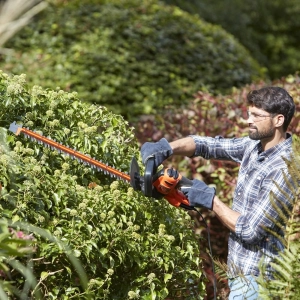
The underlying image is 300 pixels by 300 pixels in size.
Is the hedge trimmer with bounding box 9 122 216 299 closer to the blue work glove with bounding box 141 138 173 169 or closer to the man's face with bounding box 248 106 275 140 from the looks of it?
the blue work glove with bounding box 141 138 173 169

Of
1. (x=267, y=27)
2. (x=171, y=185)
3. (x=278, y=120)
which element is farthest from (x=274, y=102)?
(x=267, y=27)

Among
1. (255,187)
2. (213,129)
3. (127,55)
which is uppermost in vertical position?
(255,187)

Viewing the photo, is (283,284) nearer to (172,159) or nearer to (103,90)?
(172,159)

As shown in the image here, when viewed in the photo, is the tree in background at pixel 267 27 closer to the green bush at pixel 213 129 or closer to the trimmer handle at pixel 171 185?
→ the green bush at pixel 213 129

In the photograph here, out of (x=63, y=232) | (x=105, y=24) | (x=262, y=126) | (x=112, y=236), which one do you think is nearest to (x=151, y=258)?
(x=112, y=236)

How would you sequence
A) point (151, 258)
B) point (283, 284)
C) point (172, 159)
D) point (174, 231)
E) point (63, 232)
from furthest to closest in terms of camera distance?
point (172, 159) → point (174, 231) → point (151, 258) → point (63, 232) → point (283, 284)

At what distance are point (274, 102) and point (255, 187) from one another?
47 cm

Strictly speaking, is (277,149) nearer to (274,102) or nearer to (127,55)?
(274,102)

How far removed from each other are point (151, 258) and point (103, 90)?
4351mm

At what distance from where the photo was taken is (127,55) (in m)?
7.93

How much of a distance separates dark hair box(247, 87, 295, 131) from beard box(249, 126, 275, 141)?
0.10 meters

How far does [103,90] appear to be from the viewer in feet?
25.0

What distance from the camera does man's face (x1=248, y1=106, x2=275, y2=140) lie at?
3660 mm

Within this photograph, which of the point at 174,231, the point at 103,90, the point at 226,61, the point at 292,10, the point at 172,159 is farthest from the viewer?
the point at 292,10
